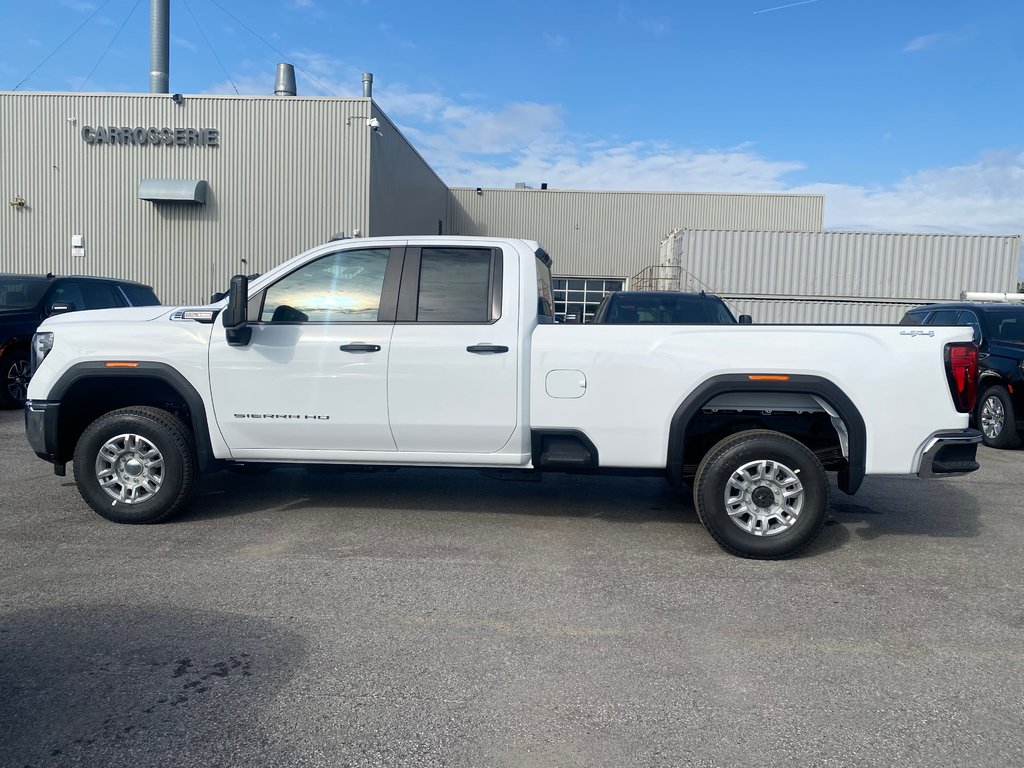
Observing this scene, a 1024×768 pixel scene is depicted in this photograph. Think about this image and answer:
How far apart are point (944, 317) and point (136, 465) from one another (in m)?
→ 10.1

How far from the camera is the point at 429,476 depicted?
7195 mm

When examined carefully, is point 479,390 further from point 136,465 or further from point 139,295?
point 139,295

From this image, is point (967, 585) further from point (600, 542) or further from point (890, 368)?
point (600, 542)

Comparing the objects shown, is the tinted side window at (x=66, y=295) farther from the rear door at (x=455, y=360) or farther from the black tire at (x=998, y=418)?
the black tire at (x=998, y=418)

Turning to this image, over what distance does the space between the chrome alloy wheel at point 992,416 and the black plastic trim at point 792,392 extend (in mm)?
5806

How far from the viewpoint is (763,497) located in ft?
16.4

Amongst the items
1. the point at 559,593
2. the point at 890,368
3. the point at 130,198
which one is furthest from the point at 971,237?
the point at 130,198

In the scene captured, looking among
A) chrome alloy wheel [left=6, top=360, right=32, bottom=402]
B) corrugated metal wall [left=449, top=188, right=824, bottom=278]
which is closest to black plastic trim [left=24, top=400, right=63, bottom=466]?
chrome alloy wheel [left=6, top=360, right=32, bottom=402]

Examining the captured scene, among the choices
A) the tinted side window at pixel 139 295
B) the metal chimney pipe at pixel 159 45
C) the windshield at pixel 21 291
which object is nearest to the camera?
the windshield at pixel 21 291

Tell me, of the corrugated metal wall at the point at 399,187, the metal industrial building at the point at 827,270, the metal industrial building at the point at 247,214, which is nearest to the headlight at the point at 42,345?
the metal industrial building at the point at 247,214

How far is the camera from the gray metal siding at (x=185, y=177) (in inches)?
832

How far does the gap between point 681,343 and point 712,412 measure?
24.5 inches

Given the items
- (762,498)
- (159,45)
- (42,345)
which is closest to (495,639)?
(762,498)

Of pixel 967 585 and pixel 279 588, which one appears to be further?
pixel 967 585
